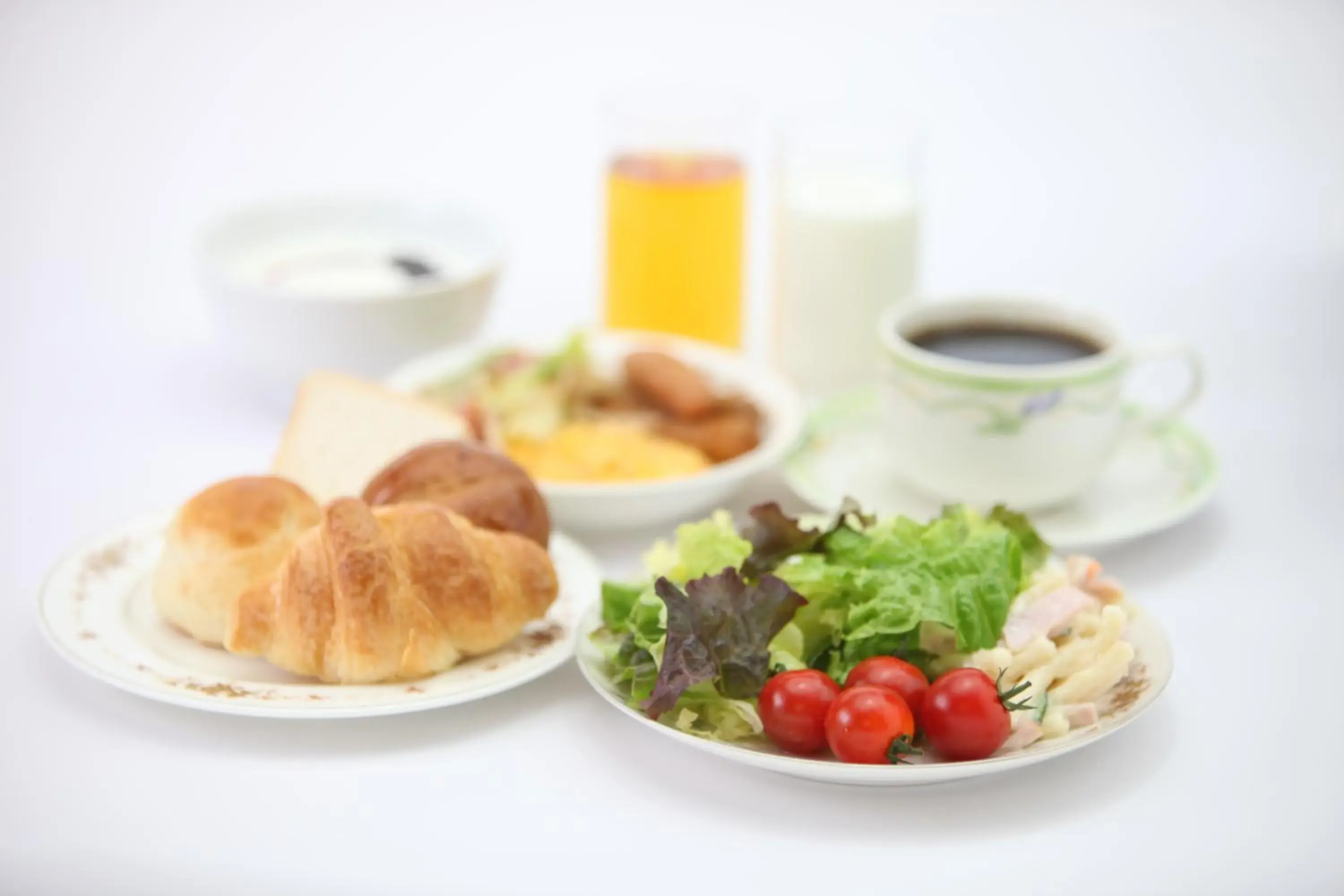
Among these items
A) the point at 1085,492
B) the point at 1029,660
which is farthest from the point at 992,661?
the point at 1085,492

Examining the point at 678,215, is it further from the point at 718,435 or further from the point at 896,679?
the point at 896,679

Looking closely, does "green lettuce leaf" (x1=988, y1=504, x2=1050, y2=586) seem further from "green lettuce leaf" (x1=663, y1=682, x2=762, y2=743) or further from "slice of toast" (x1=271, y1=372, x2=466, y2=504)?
"slice of toast" (x1=271, y1=372, x2=466, y2=504)

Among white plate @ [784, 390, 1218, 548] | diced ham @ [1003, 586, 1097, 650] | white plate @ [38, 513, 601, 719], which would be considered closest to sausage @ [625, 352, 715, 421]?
white plate @ [784, 390, 1218, 548]

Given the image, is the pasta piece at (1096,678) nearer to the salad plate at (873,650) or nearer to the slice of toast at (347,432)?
the salad plate at (873,650)

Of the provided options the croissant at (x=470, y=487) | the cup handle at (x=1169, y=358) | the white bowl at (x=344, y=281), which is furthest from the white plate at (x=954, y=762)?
the white bowl at (x=344, y=281)

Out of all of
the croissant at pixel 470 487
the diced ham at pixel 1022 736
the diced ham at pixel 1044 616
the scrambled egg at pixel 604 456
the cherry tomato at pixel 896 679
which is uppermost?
the croissant at pixel 470 487
